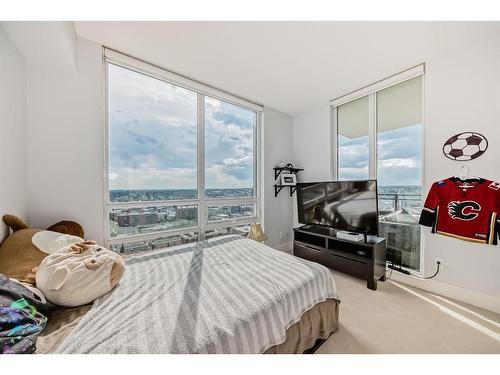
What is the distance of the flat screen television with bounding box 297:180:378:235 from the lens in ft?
7.64

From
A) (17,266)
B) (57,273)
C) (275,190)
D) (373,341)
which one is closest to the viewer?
(57,273)

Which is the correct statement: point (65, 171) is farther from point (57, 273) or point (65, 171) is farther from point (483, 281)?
point (483, 281)

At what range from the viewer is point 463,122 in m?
1.96

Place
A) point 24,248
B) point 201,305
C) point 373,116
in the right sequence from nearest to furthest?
1. point 201,305
2. point 24,248
3. point 373,116

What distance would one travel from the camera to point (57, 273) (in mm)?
1001

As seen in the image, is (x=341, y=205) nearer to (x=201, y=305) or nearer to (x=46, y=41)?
(x=201, y=305)

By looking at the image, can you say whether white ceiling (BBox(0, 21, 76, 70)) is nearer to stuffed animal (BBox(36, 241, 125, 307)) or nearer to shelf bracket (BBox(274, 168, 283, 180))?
stuffed animal (BBox(36, 241, 125, 307))

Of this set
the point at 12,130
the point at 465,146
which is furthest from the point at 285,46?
the point at 12,130

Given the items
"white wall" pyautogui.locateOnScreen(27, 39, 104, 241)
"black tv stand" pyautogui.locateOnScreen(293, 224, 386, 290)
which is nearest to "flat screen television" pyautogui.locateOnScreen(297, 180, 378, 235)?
"black tv stand" pyautogui.locateOnScreen(293, 224, 386, 290)

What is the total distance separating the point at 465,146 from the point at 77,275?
336 cm

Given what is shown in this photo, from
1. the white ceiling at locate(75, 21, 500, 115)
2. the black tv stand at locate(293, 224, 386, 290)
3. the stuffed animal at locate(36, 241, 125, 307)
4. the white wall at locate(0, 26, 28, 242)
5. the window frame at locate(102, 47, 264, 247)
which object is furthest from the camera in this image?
the black tv stand at locate(293, 224, 386, 290)

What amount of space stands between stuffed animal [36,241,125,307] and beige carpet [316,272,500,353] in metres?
1.52
